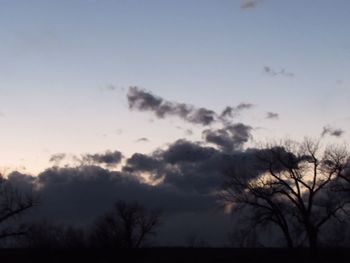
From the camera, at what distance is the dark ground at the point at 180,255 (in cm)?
5341

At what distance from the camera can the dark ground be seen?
53.4 meters

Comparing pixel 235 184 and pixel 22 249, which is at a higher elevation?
pixel 235 184

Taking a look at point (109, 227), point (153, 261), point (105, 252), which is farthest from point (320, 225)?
point (109, 227)

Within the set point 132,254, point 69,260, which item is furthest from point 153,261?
point 69,260

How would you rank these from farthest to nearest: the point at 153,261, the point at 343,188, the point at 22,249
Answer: the point at 343,188 < the point at 22,249 < the point at 153,261

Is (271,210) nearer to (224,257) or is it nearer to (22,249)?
(224,257)

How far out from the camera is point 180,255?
54.5 m

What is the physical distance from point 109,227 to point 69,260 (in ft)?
117

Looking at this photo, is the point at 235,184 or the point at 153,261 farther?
the point at 235,184

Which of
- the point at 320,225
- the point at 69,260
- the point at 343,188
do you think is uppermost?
the point at 343,188

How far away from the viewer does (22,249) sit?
57281 mm

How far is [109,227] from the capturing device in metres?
89.8

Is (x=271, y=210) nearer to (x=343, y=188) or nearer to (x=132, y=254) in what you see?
(x=343, y=188)

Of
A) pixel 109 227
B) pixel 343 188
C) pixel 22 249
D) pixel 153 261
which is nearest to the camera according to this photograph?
pixel 153 261
